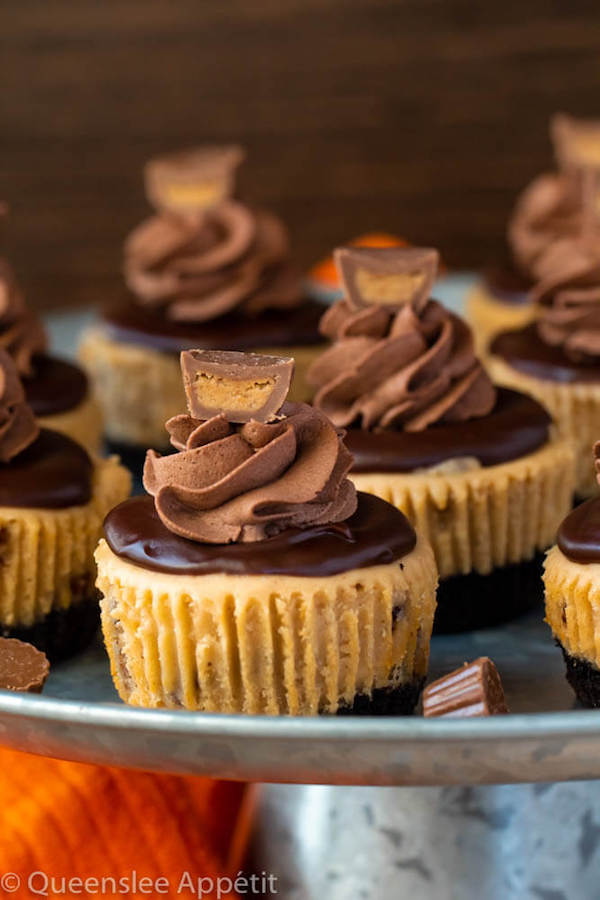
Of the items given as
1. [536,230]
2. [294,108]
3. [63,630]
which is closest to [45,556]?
[63,630]

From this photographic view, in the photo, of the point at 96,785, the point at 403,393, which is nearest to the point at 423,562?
the point at 403,393

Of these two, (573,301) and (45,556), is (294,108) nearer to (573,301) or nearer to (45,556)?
(573,301)

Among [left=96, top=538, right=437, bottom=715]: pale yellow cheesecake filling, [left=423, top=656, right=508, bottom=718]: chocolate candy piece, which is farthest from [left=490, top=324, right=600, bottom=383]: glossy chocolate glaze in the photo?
[left=423, top=656, right=508, bottom=718]: chocolate candy piece

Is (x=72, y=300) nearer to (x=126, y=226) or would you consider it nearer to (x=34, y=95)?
(x=126, y=226)

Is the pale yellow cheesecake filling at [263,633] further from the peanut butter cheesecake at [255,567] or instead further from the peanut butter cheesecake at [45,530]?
the peanut butter cheesecake at [45,530]

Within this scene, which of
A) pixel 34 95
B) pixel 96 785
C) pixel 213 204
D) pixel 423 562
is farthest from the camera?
pixel 34 95

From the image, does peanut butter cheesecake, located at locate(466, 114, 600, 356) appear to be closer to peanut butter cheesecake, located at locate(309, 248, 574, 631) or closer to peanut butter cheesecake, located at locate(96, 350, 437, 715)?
peanut butter cheesecake, located at locate(309, 248, 574, 631)

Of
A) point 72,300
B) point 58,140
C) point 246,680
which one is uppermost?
point 246,680
